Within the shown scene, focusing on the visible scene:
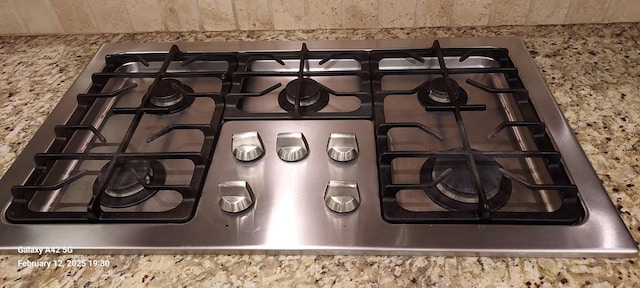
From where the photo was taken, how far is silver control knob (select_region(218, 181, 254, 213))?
0.65 metres

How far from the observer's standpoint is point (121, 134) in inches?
33.8

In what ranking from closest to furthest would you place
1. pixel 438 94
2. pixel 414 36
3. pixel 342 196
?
pixel 342 196, pixel 438 94, pixel 414 36

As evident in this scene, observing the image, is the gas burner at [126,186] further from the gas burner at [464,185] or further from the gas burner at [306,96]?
the gas burner at [464,185]

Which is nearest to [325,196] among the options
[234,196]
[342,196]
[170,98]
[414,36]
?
[342,196]

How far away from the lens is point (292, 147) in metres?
0.73

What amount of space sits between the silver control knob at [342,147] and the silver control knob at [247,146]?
0.37ft

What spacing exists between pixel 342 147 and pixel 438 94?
0.81 feet

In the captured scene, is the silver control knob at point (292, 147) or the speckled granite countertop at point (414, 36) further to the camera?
the silver control knob at point (292, 147)

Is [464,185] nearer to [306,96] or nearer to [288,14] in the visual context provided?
[306,96]

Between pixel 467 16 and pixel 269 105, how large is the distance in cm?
51

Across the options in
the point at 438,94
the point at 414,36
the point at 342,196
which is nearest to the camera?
the point at 342,196

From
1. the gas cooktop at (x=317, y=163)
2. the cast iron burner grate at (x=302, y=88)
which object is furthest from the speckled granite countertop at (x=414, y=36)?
the cast iron burner grate at (x=302, y=88)

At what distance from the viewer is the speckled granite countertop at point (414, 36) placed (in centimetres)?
58

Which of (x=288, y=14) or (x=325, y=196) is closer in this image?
(x=325, y=196)
